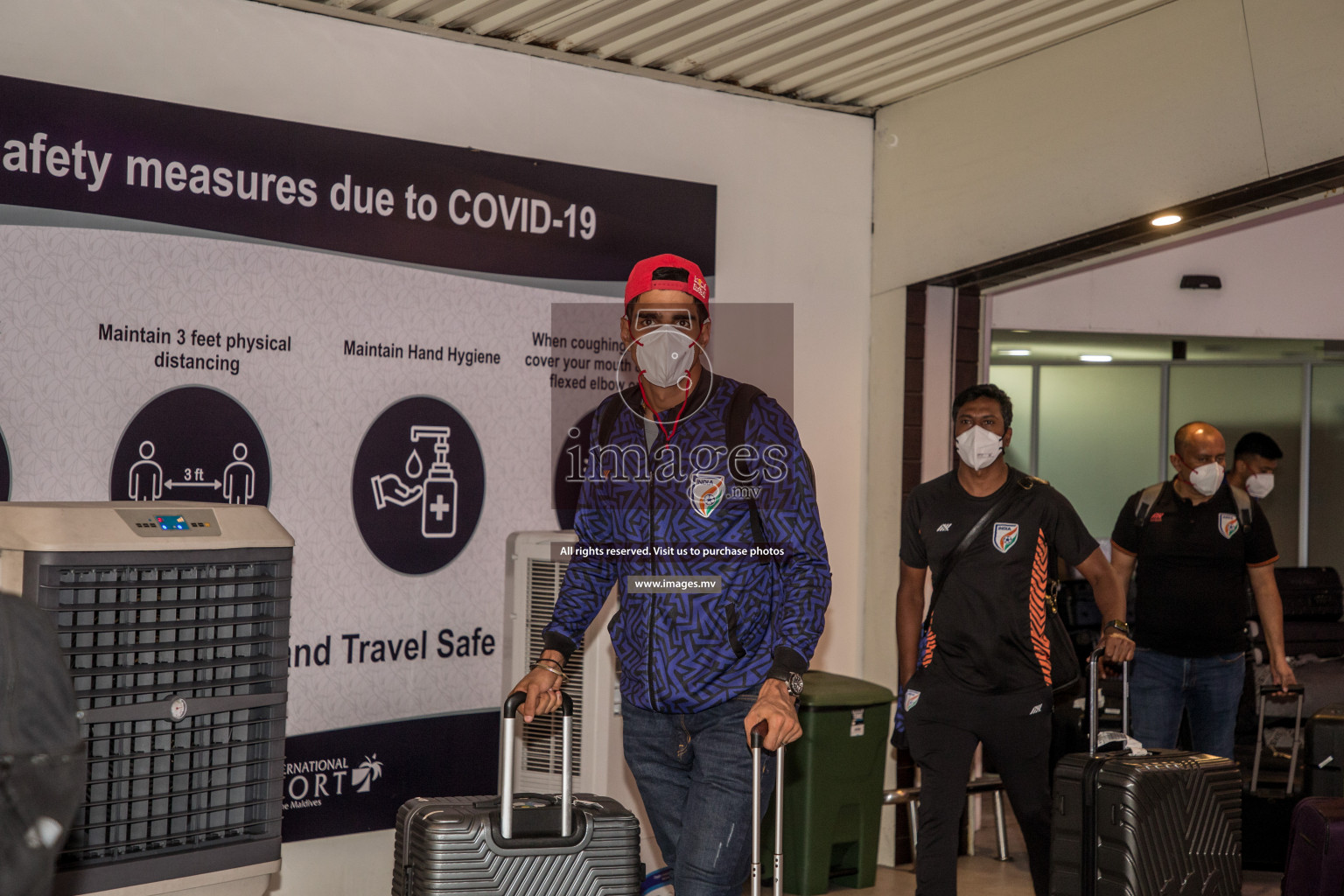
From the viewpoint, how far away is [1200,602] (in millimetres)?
5121

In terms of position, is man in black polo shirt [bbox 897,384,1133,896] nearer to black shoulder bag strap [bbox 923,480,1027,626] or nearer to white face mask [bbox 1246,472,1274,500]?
black shoulder bag strap [bbox 923,480,1027,626]

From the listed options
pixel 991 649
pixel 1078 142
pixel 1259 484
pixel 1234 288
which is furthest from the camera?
pixel 1234 288

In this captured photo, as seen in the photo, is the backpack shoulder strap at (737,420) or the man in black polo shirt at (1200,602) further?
the man in black polo shirt at (1200,602)

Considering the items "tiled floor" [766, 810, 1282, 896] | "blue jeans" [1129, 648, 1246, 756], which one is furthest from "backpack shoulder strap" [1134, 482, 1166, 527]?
"tiled floor" [766, 810, 1282, 896]

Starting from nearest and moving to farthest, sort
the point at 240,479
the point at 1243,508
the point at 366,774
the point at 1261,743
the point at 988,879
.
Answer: the point at 240,479
the point at 366,774
the point at 1243,508
the point at 988,879
the point at 1261,743

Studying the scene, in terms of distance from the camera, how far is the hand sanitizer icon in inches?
192

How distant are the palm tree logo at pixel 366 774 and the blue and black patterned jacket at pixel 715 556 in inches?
79.8

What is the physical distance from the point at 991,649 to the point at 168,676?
7.81ft

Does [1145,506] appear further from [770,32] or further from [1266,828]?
[770,32]

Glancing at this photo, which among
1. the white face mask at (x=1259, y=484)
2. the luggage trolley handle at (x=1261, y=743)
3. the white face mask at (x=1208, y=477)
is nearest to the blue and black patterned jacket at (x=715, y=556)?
the white face mask at (x=1208, y=477)

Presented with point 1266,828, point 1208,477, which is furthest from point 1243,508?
point 1266,828

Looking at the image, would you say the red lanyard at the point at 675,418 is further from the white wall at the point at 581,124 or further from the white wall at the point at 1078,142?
the white wall at the point at 1078,142

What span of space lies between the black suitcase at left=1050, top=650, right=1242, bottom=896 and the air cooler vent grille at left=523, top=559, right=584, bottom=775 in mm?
1678

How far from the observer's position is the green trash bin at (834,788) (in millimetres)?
5180
